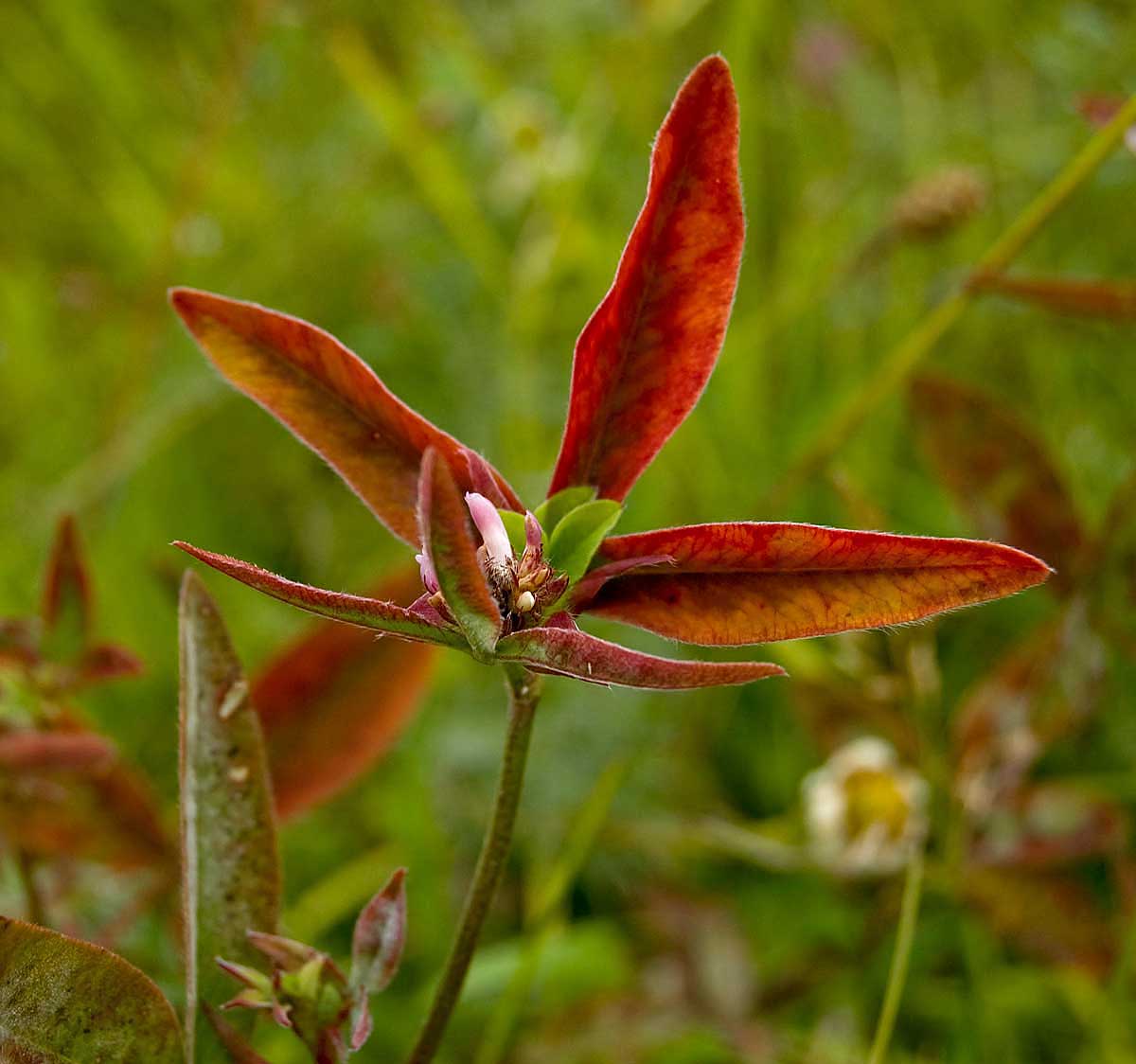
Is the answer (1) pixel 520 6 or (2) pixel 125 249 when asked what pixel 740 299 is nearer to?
(1) pixel 520 6

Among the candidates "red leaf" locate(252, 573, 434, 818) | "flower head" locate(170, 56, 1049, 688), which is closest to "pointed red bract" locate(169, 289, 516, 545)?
"flower head" locate(170, 56, 1049, 688)

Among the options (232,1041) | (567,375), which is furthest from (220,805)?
(567,375)

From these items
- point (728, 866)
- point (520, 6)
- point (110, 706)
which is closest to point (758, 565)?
point (728, 866)

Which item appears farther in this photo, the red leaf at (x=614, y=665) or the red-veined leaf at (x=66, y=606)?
the red-veined leaf at (x=66, y=606)

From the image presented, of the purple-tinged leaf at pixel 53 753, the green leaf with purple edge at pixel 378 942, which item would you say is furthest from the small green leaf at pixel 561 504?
the purple-tinged leaf at pixel 53 753

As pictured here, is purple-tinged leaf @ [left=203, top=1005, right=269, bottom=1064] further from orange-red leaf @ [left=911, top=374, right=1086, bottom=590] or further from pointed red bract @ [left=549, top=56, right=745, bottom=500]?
orange-red leaf @ [left=911, top=374, right=1086, bottom=590]

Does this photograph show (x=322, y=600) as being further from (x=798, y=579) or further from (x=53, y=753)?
(x=53, y=753)

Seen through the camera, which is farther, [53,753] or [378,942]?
[53,753]

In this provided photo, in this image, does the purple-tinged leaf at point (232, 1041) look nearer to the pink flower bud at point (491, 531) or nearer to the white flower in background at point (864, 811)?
the pink flower bud at point (491, 531)
